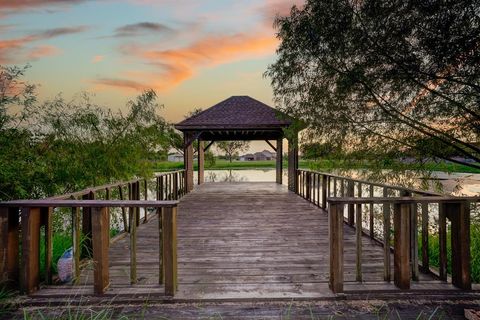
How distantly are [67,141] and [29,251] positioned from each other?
4.94 meters

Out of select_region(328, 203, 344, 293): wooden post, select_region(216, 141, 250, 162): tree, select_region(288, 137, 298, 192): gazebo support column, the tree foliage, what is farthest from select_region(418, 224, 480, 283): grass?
select_region(216, 141, 250, 162): tree

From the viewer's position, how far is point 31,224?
9.84ft

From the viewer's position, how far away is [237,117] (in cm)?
1227

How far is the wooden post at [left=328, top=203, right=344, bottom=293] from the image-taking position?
296 centimetres

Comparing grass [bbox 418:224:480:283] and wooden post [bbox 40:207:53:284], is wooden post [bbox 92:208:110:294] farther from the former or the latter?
grass [bbox 418:224:480:283]

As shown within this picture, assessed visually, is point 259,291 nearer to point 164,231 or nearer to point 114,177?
point 164,231

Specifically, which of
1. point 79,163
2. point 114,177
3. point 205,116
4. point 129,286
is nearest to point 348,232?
point 129,286

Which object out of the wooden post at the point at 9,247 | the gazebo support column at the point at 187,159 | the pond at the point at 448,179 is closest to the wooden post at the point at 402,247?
the wooden post at the point at 9,247

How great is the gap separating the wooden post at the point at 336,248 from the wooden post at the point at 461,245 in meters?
1.11

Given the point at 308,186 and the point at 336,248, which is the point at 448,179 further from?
the point at 336,248

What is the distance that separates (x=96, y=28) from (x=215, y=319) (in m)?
9.12

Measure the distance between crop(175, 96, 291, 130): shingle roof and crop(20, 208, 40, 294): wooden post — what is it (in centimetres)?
838

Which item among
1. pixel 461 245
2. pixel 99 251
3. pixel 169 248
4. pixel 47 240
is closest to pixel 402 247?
pixel 461 245

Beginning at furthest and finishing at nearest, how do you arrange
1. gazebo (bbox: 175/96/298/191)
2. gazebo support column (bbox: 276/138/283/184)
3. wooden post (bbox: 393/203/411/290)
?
gazebo support column (bbox: 276/138/283/184), gazebo (bbox: 175/96/298/191), wooden post (bbox: 393/203/411/290)
